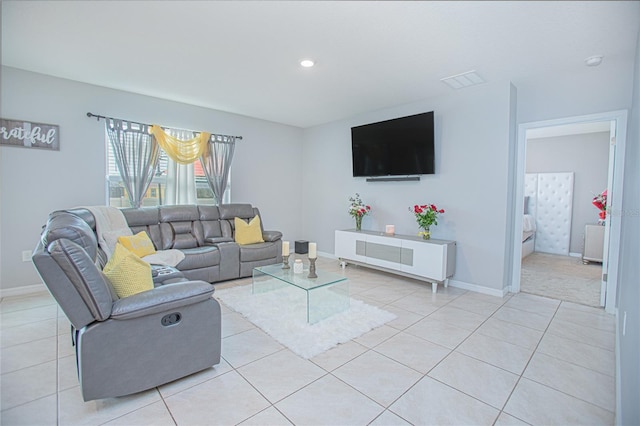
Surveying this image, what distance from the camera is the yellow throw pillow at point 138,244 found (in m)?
3.30

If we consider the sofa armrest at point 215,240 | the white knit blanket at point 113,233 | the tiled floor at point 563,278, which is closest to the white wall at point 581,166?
the tiled floor at point 563,278

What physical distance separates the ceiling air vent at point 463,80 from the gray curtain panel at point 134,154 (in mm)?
3960

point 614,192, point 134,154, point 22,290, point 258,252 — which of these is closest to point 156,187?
point 134,154

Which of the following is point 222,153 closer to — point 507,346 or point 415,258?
point 415,258

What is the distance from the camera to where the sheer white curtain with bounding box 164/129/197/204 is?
183 inches

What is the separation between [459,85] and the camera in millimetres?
3674

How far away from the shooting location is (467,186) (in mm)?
3961

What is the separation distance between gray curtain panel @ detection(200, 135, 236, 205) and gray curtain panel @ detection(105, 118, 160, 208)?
2.47 feet

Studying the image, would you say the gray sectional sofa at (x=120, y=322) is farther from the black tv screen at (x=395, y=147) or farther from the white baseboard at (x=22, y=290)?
the black tv screen at (x=395, y=147)

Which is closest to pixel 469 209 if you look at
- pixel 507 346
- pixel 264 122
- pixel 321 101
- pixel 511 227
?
pixel 511 227

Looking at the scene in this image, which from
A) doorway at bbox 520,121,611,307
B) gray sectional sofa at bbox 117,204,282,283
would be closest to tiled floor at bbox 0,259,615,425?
gray sectional sofa at bbox 117,204,282,283

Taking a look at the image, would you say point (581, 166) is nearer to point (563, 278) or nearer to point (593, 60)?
point (563, 278)

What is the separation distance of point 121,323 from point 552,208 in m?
7.54

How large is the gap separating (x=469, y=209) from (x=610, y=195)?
135 cm
